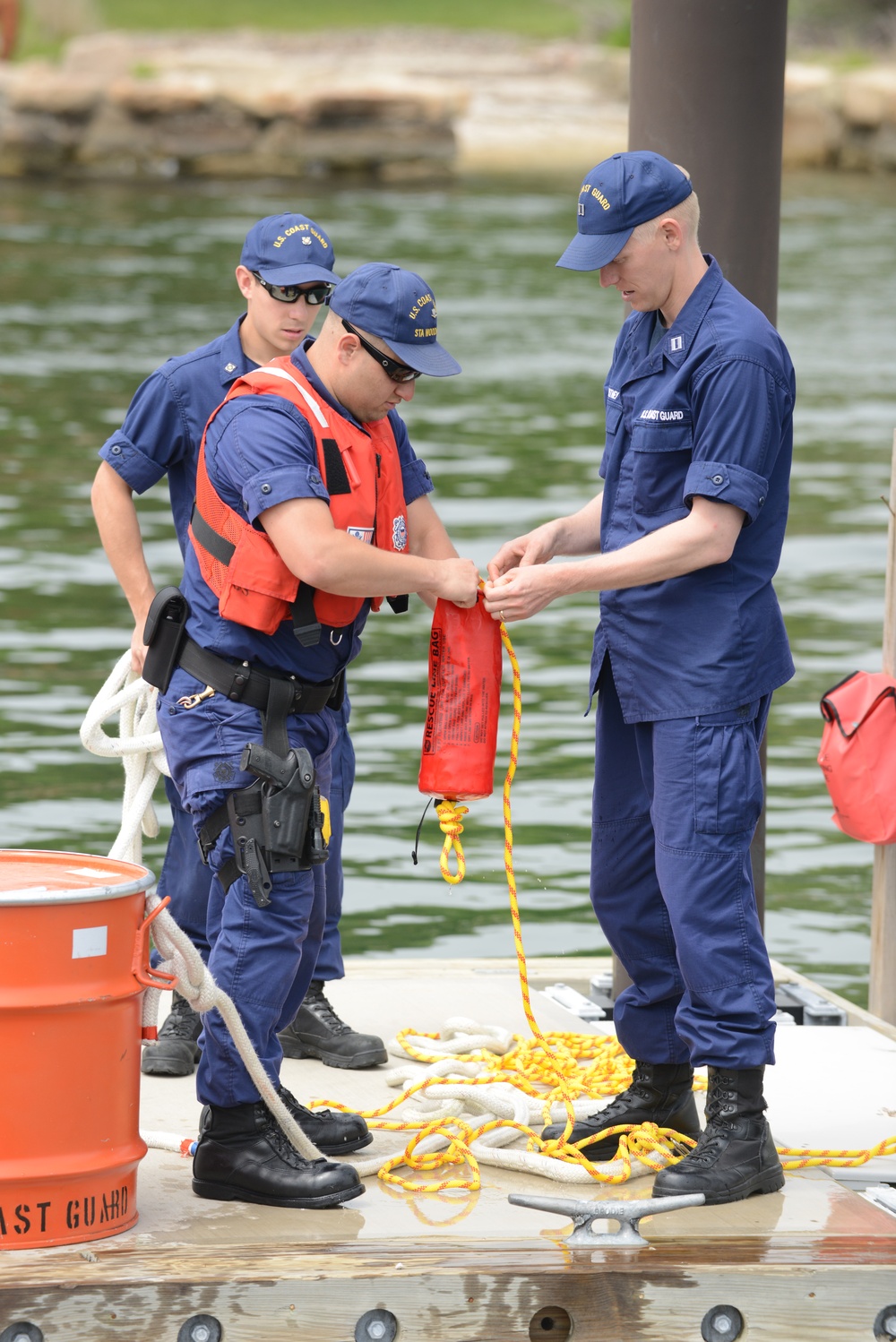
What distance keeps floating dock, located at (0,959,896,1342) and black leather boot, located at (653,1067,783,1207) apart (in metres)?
0.05

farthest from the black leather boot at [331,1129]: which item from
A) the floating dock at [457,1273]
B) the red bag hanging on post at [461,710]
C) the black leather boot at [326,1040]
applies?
the red bag hanging on post at [461,710]

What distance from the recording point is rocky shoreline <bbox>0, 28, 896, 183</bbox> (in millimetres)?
41156

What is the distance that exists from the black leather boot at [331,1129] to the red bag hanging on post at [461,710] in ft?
2.47

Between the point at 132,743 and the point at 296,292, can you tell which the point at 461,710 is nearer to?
the point at 132,743

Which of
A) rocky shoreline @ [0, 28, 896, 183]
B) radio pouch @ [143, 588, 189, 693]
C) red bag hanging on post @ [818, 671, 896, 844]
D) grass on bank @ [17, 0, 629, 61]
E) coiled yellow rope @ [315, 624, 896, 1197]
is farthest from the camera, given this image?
grass on bank @ [17, 0, 629, 61]

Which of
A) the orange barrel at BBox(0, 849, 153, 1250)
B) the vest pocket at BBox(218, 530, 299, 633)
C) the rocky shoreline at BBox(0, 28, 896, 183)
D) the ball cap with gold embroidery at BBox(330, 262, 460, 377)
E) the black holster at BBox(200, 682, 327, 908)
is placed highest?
the rocky shoreline at BBox(0, 28, 896, 183)

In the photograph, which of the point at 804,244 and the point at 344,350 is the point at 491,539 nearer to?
the point at 344,350

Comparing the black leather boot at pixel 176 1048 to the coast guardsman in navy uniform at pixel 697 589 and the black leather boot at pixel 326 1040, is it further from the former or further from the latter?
the coast guardsman in navy uniform at pixel 697 589

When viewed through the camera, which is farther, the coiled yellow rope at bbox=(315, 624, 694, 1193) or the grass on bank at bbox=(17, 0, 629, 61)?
the grass on bank at bbox=(17, 0, 629, 61)

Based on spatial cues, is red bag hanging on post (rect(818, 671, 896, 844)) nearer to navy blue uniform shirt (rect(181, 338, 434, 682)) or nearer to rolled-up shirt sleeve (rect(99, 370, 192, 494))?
navy blue uniform shirt (rect(181, 338, 434, 682))

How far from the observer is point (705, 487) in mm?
4379

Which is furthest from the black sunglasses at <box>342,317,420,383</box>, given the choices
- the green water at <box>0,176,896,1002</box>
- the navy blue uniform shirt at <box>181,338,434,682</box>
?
the green water at <box>0,176,896,1002</box>

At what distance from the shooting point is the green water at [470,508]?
880 centimetres

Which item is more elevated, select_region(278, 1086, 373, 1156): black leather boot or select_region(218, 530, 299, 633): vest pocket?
select_region(218, 530, 299, 633): vest pocket
